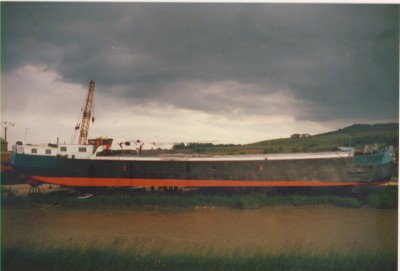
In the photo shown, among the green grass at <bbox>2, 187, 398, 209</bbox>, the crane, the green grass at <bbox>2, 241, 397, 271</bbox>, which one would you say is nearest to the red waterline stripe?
the green grass at <bbox>2, 187, 398, 209</bbox>

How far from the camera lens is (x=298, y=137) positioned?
13.0 ft

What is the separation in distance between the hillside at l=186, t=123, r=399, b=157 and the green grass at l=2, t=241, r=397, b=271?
4.48 feet

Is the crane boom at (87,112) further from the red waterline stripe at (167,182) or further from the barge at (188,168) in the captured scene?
the red waterline stripe at (167,182)

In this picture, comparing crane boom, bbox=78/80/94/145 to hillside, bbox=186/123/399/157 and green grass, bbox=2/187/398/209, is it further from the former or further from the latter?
hillside, bbox=186/123/399/157

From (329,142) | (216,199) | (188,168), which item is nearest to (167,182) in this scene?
(188,168)

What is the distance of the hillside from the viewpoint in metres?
3.87

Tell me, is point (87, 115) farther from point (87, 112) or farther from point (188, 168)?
point (188, 168)

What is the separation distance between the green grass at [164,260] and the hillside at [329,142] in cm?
137

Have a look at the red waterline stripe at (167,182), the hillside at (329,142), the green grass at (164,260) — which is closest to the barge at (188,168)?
the red waterline stripe at (167,182)

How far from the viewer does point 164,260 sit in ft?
11.5

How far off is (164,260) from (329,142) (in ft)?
9.01

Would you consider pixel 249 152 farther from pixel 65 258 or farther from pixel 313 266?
pixel 65 258

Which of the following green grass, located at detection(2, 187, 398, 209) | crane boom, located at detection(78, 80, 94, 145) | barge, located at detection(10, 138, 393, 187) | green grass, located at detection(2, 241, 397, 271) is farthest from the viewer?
barge, located at detection(10, 138, 393, 187)

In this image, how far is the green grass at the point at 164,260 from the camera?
3459mm
